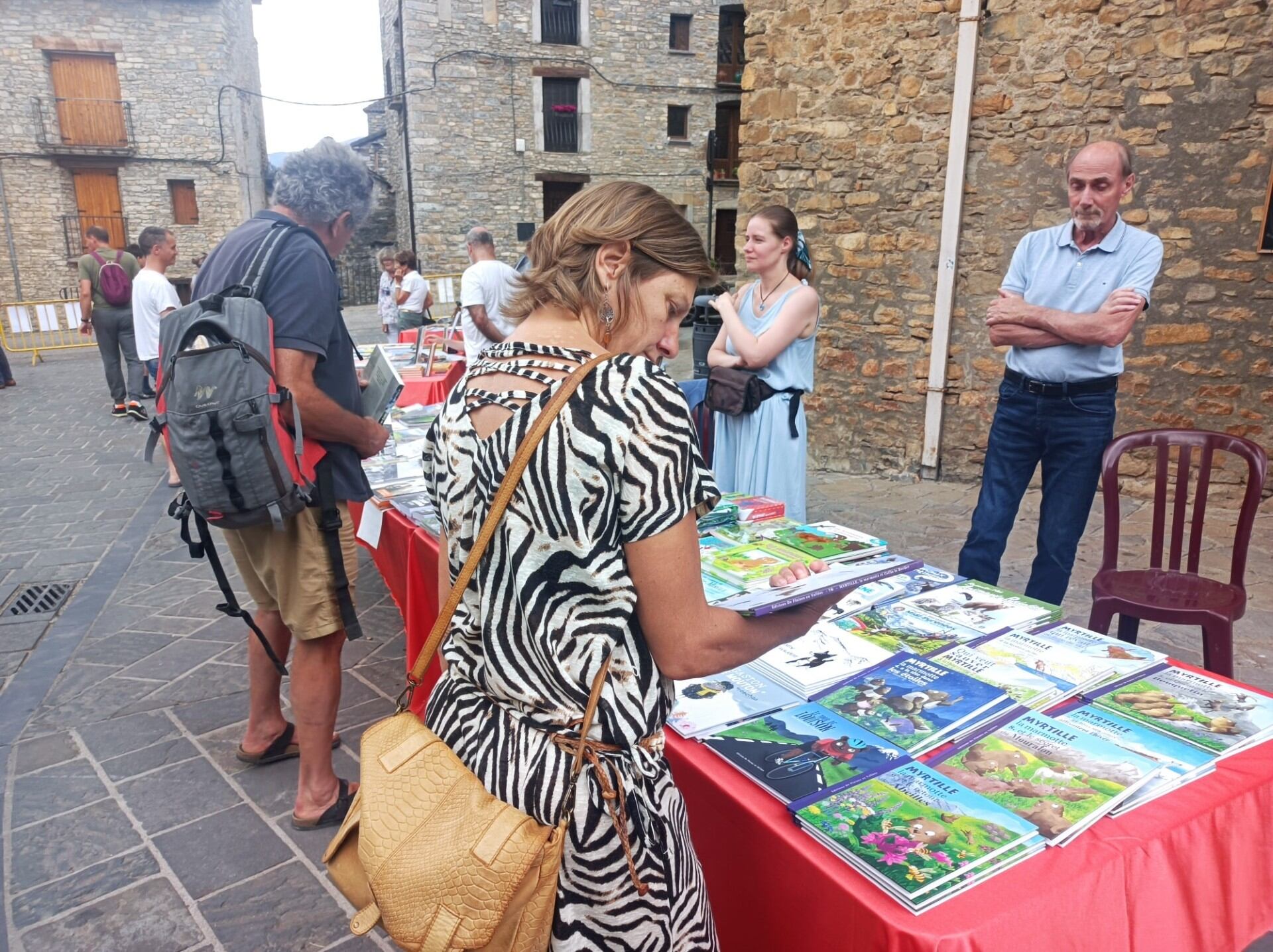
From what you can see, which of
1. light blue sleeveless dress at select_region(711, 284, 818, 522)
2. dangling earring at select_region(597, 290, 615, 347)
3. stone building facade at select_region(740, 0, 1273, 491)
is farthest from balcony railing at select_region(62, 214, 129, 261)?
dangling earring at select_region(597, 290, 615, 347)

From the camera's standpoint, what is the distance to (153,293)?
22.1 ft

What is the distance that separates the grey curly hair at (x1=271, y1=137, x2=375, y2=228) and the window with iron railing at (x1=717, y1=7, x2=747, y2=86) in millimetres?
25727

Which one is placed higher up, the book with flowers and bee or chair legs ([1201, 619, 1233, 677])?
the book with flowers and bee

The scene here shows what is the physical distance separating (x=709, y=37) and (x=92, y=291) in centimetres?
2006

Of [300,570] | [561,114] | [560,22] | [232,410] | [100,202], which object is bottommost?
[300,570]

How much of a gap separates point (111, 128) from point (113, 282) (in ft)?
48.8

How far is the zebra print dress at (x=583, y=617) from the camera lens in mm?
1059

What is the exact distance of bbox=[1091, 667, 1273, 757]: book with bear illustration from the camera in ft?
4.66

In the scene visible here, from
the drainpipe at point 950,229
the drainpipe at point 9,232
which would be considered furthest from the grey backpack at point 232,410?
the drainpipe at point 9,232

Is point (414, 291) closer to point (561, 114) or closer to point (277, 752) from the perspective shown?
point (277, 752)

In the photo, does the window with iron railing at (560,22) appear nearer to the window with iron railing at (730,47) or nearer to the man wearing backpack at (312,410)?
the window with iron railing at (730,47)

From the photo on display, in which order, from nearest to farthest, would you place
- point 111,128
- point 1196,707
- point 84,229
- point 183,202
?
point 1196,707 → point 111,128 → point 84,229 → point 183,202

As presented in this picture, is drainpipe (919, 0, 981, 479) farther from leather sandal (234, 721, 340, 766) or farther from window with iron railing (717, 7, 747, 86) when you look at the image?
window with iron railing (717, 7, 747, 86)

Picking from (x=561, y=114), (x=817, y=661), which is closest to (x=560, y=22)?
(x=561, y=114)
